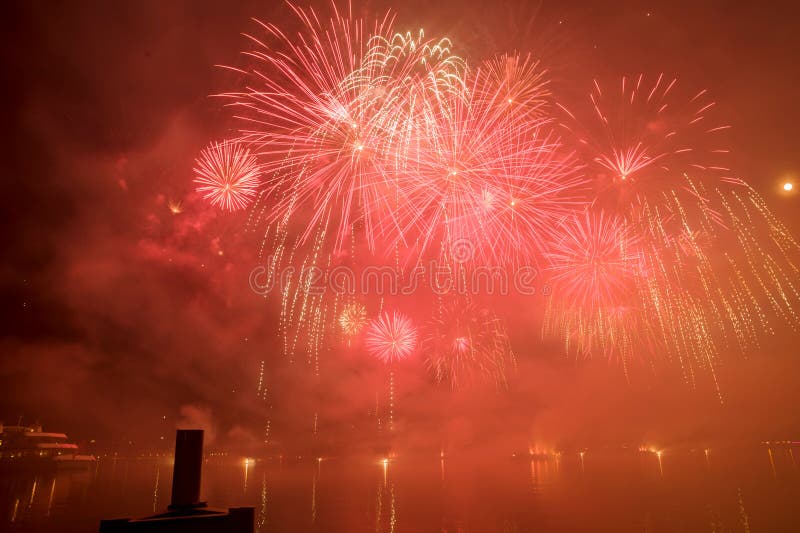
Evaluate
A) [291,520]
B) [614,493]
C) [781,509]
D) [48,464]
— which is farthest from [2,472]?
[781,509]

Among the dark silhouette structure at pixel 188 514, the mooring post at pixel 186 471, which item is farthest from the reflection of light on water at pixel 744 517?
the mooring post at pixel 186 471

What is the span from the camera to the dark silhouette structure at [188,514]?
984 centimetres

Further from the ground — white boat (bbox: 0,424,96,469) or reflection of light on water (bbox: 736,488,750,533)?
white boat (bbox: 0,424,96,469)

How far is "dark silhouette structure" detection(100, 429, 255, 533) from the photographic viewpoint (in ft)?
32.3

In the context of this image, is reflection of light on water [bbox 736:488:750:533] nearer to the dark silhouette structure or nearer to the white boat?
the dark silhouette structure

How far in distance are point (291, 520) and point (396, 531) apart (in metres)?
8.07

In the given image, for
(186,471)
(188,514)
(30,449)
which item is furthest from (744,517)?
(30,449)

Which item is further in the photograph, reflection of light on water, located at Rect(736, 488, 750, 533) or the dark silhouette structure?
reflection of light on water, located at Rect(736, 488, 750, 533)

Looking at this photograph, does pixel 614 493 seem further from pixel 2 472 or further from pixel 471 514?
pixel 2 472

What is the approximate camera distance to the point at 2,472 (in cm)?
6550

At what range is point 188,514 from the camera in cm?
1038

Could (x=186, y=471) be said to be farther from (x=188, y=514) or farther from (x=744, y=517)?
(x=744, y=517)

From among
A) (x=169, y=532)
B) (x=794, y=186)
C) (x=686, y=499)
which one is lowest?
(x=686, y=499)

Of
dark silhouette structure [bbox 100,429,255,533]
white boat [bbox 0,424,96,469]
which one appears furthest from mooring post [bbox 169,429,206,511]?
white boat [bbox 0,424,96,469]
